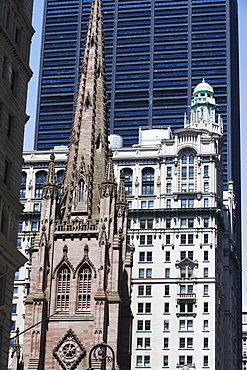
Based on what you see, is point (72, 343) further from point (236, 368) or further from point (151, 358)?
point (236, 368)

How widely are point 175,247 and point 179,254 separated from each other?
133 cm

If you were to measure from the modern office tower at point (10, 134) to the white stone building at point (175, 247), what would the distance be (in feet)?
249

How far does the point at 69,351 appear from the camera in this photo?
3607 inches

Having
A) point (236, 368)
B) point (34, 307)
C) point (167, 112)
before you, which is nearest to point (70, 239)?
point (34, 307)

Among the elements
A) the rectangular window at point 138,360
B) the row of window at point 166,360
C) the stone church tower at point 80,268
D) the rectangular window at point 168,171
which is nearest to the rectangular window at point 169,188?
the rectangular window at point 168,171

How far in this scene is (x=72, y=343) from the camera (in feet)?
301

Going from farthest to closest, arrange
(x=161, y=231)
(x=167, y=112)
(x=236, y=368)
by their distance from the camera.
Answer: (x=167, y=112) < (x=236, y=368) < (x=161, y=231)

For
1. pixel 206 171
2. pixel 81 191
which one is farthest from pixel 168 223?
pixel 81 191

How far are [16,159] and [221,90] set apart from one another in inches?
5757

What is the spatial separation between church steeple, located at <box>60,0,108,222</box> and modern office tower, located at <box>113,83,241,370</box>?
114 ft

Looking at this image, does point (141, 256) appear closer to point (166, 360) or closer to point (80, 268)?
point (166, 360)

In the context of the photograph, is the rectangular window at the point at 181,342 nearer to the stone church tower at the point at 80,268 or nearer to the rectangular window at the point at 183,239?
the rectangular window at the point at 183,239

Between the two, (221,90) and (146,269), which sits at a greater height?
(221,90)

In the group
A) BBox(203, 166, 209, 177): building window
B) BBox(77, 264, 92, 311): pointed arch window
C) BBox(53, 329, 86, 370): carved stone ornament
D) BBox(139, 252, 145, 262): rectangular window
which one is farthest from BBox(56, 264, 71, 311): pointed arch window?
BBox(203, 166, 209, 177): building window
